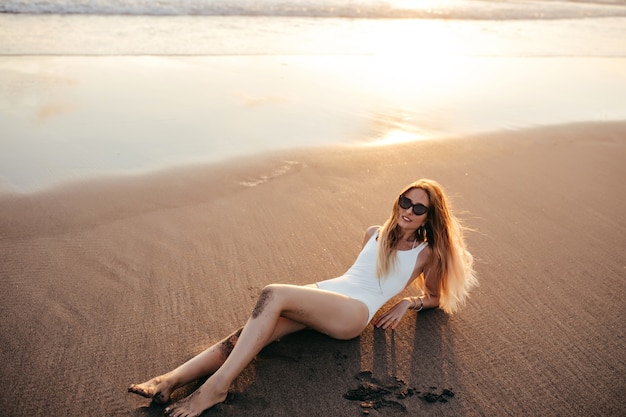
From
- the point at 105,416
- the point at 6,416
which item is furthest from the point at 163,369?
the point at 6,416

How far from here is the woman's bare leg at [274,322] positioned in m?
2.97

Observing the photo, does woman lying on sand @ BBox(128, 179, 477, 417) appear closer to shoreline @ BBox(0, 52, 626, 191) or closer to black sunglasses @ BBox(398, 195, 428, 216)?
black sunglasses @ BBox(398, 195, 428, 216)

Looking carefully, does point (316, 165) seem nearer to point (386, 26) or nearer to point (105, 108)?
point (105, 108)

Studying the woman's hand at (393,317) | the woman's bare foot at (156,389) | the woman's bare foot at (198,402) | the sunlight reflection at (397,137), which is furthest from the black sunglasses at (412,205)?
the sunlight reflection at (397,137)

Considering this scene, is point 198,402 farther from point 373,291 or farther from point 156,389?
point 373,291

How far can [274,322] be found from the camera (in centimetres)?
318

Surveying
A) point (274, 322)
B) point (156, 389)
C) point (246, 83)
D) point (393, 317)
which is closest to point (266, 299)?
point (274, 322)

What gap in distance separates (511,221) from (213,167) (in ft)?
10.0

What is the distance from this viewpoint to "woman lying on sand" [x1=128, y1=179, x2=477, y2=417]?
3.12 metres

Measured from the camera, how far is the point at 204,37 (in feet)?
41.8

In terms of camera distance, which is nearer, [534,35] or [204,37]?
[204,37]

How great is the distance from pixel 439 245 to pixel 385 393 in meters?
1.06

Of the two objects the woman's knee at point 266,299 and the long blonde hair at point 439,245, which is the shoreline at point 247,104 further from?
the woman's knee at point 266,299

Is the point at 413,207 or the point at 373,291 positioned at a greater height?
the point at 413,207
